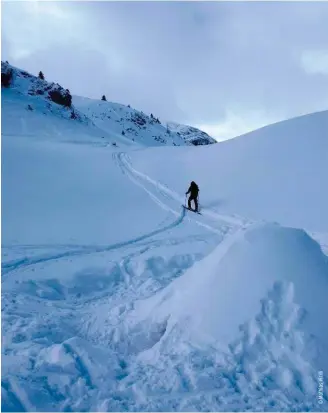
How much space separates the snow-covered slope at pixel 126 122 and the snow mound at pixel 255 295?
58.4m


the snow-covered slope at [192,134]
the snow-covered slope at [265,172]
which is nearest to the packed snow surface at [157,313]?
the snow-covered slope at [265,172]

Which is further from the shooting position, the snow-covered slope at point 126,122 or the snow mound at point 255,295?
the snow-covered slope at point 126,122

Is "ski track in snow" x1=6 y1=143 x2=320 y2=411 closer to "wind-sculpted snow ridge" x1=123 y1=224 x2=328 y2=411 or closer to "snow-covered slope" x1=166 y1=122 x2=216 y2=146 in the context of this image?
"wind-sculpted snow ridge" x1=123 y1=224 x2=328 y2=411

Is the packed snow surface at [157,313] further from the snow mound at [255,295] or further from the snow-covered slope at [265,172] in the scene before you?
the snow-covered slope at [265,172]

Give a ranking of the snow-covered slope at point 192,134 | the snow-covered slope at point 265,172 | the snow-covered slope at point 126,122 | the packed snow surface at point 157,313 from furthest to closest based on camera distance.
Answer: the snow-covered slope at point 192,134 < the snow-covered slope at point 126,122 < the snow-covered slope at point 265,172 < the packed snow surface at point 157,313

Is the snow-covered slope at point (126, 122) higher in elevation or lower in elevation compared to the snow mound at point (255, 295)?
higher

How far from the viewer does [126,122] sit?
7075cm

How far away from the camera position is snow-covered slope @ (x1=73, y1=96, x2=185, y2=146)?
66.2 metres

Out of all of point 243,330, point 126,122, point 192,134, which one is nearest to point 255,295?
point 243,330

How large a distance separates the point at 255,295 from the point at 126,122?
68383 mm

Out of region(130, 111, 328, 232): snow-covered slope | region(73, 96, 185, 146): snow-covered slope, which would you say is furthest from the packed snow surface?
region(73, 96, 185, 146): snow-covered slope

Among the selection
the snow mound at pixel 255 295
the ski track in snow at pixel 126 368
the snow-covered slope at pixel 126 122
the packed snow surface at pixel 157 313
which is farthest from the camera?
the snow-covered slope at pixel 126 122

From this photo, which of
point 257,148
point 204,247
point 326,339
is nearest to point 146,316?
point 326,339

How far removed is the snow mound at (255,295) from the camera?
4.62 m
